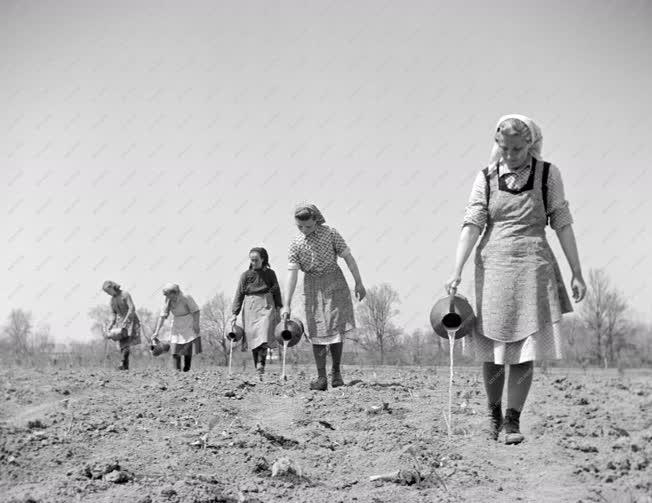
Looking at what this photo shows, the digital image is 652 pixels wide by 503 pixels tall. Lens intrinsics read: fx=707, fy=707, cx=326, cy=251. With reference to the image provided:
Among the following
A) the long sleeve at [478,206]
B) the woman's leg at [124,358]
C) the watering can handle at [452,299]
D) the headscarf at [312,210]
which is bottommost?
the woman's leg at [124,358]

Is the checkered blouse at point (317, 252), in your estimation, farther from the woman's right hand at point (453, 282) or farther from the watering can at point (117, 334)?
the watering can at point (117, 334)

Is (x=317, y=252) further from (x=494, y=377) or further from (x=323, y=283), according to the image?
(x=494, y=377)

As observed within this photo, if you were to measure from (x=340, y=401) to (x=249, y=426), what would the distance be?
1.33 metres

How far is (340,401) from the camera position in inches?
259

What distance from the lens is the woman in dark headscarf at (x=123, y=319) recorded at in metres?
12.8

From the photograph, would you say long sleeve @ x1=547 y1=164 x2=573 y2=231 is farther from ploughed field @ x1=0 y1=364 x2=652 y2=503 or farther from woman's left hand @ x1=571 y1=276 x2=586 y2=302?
ploughed field @ x1=0 y1=364 x2=652 y2=503

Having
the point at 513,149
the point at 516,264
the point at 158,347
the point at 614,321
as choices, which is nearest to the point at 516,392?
the point at 516,264

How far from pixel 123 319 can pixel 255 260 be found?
3.89m

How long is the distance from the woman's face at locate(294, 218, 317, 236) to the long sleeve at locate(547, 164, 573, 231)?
3376mm

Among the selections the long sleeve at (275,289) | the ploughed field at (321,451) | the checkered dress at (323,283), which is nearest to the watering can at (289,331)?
the checkered dress at (323,283)

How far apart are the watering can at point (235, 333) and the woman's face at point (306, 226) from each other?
3.05m

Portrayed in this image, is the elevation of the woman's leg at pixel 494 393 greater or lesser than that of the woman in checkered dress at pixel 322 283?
lesser

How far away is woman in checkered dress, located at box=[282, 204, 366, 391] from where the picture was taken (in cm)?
787

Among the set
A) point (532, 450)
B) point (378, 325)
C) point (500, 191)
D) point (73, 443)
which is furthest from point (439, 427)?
point (378, 325)
